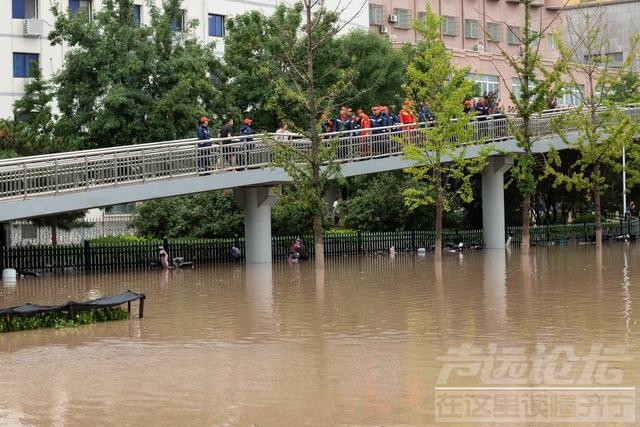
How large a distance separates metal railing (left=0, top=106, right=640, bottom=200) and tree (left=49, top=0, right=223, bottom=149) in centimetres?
613

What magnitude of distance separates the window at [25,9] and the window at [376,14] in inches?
974

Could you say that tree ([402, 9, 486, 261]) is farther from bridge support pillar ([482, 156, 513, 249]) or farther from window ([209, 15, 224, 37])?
window ([209, 15, 224, 37])

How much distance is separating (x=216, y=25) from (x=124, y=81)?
21330 mm

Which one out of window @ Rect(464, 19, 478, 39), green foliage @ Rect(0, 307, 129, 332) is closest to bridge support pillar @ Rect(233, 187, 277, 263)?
green foliage @ Rect(0, 307, 129, 332)

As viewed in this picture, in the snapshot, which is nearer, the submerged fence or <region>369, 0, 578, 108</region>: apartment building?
the submerged fence

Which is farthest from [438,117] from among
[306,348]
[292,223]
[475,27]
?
[475,27]

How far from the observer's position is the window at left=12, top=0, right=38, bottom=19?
5730 cm

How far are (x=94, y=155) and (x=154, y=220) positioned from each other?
1453 centimetres

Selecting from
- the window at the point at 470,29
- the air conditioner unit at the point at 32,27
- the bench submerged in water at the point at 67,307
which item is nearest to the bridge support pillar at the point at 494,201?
the air conditioner unit at the point at 32,27

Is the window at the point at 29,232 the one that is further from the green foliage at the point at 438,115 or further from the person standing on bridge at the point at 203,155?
the green foliage at the point at 438,115

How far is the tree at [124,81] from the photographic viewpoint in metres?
43.5

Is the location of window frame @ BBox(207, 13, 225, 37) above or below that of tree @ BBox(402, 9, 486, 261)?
above

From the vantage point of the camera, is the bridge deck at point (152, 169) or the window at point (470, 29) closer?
the bridge deck at point (152, 169)

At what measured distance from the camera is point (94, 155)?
34.1m
